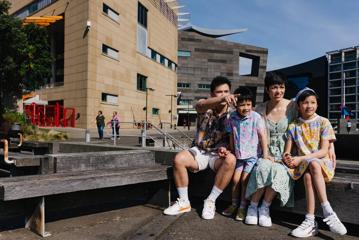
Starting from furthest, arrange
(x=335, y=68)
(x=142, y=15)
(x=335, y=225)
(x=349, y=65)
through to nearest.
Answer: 1. (x=335, y=68)
2. (x=349, y=65)
3. (x=142, y=15)
4. (x=335, y=225)

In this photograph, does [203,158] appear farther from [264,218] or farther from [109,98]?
[109,98]

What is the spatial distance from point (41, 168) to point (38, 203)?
1205mm

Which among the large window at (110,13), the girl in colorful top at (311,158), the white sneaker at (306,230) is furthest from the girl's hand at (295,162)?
the large window at (110,13)

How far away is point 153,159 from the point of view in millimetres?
5215

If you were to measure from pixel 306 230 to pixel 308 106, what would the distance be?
48.0 inches

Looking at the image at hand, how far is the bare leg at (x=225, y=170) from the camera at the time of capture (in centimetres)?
358

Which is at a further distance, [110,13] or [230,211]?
[110,13]

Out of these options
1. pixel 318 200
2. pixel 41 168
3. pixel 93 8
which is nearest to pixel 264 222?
pixel 318 200

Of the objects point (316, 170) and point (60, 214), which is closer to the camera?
point (316, 170)

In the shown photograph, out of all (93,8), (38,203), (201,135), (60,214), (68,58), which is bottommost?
(60,214)

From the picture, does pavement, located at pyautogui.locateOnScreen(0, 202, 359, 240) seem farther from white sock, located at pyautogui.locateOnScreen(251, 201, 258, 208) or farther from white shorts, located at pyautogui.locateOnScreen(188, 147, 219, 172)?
white shorts, located at pyautogui.locateOnScreen(188, 147, 219, 172)

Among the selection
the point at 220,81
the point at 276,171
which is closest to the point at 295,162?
the point at 276,171

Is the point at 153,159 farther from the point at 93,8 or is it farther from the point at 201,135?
the point at 93,8

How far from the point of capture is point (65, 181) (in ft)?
10.3
